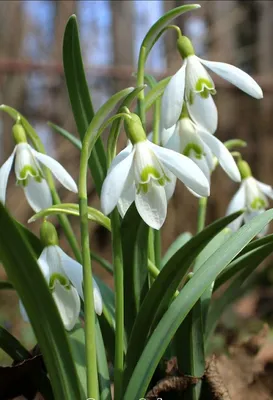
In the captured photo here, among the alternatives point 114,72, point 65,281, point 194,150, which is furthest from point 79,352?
point 114,72

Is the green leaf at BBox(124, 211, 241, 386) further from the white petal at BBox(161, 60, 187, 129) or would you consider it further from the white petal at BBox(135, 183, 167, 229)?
the white petal at BBox(161, 60, 187, 129)

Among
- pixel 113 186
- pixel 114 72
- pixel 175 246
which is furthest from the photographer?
pixel 114 72

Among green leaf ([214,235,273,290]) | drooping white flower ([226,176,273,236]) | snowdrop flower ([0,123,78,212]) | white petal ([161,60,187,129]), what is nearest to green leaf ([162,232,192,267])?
drooping white flower ([226,176,273,236])

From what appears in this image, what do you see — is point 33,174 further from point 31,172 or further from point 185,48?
point 185,48

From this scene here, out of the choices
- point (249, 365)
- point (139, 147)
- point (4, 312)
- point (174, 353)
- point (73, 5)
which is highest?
point (73, 5)

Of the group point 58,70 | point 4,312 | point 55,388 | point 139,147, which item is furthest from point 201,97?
point 58,70

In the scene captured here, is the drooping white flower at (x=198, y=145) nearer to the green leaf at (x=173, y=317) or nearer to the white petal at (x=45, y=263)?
the green leaf at (x=173, y=317)

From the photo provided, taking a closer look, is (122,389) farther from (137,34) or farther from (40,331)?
(137,34)
